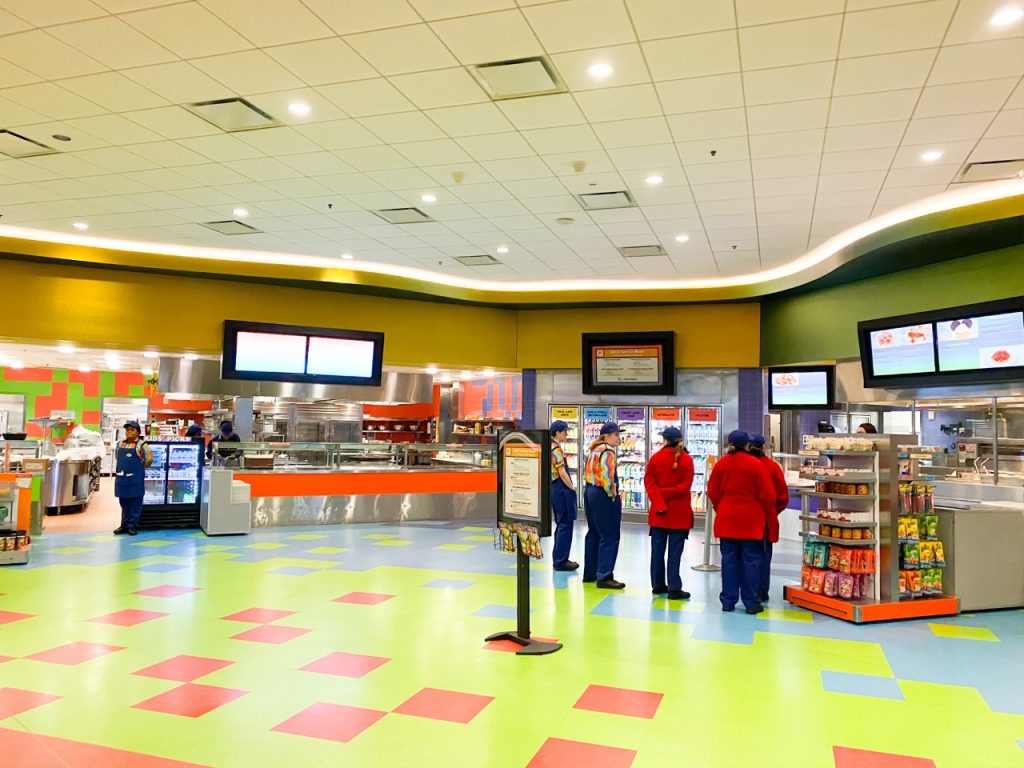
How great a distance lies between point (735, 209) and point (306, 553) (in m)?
6.03

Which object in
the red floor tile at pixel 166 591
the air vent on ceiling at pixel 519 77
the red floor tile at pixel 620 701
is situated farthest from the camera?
the red floor tile at pixel 166 591

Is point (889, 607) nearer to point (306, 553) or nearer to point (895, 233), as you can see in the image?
point (895, 233)

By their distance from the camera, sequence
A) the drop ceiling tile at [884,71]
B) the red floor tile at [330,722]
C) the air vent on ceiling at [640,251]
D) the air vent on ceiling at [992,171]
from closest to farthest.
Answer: the red floor tile at [330,722] < the drop ceiling tile at [884,71] < the air vent on ceiling at [992,171] < the air vent on ceiling at [640,251]

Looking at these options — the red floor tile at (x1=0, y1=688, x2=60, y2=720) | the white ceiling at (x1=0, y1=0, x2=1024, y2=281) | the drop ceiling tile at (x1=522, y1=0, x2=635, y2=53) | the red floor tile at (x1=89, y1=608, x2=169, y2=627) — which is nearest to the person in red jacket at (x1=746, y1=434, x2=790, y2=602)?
the white ceiling at (x1=0, y1=0, x2=1024, y2=281)

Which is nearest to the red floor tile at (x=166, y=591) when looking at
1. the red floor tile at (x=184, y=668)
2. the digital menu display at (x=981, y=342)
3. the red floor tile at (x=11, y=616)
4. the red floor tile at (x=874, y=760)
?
the red floor tile at (x=11, y=616)

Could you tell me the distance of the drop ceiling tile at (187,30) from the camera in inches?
167

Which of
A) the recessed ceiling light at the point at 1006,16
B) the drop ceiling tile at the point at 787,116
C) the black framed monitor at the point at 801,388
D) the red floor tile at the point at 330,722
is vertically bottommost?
the red floor tile at the point at 330,722

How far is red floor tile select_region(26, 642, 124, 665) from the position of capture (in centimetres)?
458

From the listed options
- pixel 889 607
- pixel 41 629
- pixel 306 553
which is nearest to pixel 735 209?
pixel 889 607

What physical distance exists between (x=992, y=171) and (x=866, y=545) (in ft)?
11.0

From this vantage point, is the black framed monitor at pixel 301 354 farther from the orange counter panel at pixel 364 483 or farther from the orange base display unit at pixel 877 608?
the orange base display unit at pixel 877 608

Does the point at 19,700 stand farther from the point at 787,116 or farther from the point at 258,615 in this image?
the point at 787,116

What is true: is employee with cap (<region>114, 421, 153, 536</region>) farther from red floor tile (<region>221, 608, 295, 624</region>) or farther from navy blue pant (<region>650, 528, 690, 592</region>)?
navy blue pant (<region>650, 528, 690, 592</region>)

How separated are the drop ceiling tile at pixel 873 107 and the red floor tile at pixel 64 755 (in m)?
5.47
